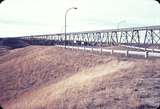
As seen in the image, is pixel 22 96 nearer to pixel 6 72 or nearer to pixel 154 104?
pixel 6 72

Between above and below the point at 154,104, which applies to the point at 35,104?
below

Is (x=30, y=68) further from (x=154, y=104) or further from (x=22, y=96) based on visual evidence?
(x=154, y=104)

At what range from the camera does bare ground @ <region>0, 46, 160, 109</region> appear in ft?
68.8

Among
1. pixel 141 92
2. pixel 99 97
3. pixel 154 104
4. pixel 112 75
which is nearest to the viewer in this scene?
pixel 154 104

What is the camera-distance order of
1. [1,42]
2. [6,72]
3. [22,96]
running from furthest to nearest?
1. [1,42]
2. [6,72]
3. [22,96]

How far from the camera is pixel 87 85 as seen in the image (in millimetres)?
26078

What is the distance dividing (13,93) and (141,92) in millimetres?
17237

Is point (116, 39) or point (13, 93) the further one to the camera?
point (116, 39)

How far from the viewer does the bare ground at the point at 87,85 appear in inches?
825

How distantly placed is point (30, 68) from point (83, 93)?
2288 cm

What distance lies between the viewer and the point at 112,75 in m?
26.5

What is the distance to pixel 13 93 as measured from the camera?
35250 mm

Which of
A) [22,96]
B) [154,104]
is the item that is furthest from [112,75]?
[22,96]

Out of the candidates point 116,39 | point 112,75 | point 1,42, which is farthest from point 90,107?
point 1,42
